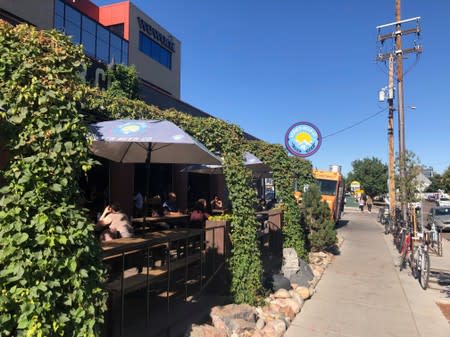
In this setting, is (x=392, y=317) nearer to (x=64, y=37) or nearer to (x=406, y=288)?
(x=406, y=288)

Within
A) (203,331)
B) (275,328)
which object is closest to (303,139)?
(275,328)

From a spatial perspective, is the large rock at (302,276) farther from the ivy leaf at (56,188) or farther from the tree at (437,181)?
the tree at (437,181)

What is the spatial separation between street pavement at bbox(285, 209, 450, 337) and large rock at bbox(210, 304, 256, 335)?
656 mm

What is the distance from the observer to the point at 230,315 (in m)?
6.03

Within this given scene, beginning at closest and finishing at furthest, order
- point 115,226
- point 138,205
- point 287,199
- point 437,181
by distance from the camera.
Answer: point 115,226 → point 287,199 → point 138,205 → point 437,181

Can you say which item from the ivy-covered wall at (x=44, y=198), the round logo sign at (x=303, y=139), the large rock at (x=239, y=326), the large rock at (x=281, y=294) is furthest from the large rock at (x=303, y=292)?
the round logo sign at (x=303, y=139)

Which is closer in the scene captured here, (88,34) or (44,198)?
(44,198)

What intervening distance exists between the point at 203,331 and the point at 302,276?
16.0 feet

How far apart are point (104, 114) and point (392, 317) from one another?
225 inches

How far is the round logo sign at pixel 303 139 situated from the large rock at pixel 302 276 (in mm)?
5106

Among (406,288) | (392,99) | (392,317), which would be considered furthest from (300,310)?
(392,99)

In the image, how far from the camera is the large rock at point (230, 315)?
19.0ft

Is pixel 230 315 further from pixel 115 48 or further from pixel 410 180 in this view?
pixel 115 48

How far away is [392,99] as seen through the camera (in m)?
25.6
